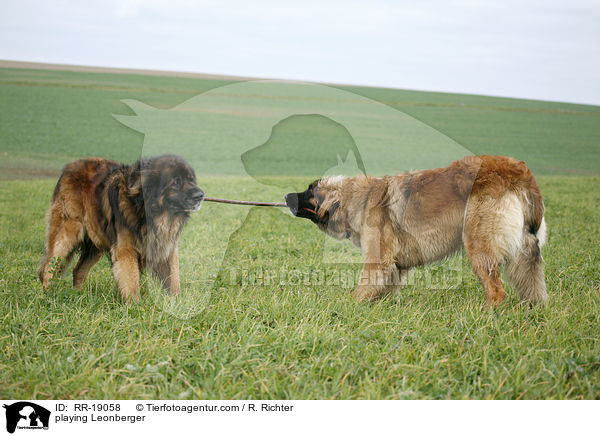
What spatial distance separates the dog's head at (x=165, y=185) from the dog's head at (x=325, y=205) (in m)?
1.41

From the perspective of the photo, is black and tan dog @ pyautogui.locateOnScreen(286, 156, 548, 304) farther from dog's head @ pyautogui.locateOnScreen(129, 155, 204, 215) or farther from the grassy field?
dog's head @ pyautogui.locateOnScreen(129, 155, 204, 215)

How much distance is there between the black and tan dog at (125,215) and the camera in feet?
13.9

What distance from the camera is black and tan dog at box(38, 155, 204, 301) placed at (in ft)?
13.9

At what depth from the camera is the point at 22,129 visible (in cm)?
2638

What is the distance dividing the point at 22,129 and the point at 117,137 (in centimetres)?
595

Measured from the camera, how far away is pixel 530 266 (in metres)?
4.20

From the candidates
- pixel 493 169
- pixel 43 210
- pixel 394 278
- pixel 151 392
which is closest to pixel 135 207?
pixel 151 392

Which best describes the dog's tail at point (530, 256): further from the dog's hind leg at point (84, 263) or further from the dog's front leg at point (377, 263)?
the dog's hind leg at point (84, 263)

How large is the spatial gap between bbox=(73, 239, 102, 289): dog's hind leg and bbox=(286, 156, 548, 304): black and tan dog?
111 inches

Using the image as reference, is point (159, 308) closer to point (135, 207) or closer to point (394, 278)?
point (135, 207)

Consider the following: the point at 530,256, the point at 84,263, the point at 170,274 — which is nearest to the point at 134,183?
the point at 170,274
